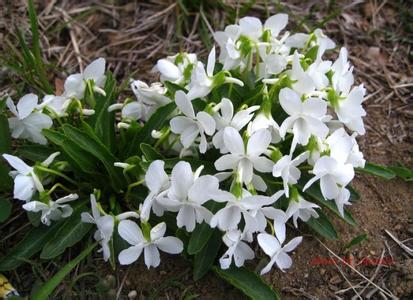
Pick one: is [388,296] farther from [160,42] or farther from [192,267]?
[160,42]

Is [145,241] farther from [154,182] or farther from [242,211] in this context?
[242,211]

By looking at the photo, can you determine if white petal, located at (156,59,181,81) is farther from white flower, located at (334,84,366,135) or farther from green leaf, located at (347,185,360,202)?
green leaf, located at (347,185,360,202)

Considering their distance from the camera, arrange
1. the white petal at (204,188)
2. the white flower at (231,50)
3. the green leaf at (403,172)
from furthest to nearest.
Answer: the green leaf at (403,172)
the white flower at (231,50)
the white petal at (204,188)

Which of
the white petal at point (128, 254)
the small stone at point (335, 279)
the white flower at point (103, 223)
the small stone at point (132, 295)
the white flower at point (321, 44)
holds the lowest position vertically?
the small stone at point (335, 279)

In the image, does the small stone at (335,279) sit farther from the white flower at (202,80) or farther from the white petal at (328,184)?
the white flower at (202,80)

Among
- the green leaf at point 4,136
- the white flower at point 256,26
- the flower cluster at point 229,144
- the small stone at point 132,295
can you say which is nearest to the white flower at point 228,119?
the flower cluster at point 229,144

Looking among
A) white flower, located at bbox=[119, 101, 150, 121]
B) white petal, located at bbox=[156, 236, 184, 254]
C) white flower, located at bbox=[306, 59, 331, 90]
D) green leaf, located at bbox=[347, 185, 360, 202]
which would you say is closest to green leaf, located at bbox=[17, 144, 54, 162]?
white flower, located at bbox=[119, 101, 150, 121]

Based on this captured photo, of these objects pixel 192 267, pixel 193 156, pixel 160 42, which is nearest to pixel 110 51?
pixel 160 42
